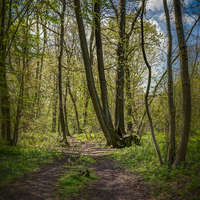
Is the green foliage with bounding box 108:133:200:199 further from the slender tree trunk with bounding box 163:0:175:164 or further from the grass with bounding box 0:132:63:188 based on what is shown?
the grass with bounding box 0:132:63:188

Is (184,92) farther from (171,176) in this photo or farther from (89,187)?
(89,187)

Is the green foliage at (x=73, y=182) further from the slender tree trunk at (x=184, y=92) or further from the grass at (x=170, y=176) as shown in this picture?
the slender tree trunk at (x=184, y=92)

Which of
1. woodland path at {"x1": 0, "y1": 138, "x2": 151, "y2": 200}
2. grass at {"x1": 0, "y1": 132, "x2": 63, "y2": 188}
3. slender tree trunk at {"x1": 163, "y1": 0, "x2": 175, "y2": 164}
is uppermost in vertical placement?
slender tree trunk at {"x1": 163, "y1": 0, "x2": 175, "y2": 164}

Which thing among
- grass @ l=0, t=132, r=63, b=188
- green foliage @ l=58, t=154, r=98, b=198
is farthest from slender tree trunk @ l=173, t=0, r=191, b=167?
grass @ l=0, t=132, r=63, b=188

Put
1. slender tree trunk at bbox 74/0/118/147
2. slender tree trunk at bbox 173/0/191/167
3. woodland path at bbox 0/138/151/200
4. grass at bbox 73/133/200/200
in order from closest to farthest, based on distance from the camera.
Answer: grass at bbox 73/133/200/200 → woodland path at bbox 0/138/151/200 → slender tree trunk at bbox 173/0/191/167 → slender tree trunk at bbox 74/0/118/147

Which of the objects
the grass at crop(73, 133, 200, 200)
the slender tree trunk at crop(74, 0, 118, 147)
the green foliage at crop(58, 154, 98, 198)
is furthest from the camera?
the slender tree trunk at crop(74, 0, 118, 147)

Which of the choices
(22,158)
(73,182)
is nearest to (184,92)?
(73,182)

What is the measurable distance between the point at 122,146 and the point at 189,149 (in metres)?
3.29

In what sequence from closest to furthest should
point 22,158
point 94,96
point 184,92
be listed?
1. point 184,92
2. point 22,158
3. point 94,96

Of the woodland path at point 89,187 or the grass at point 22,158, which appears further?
the grass at point 22,158

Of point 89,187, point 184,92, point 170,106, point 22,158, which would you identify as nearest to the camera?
point 184,92

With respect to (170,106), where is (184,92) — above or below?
above

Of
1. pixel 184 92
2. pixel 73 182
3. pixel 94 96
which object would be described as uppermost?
pixel 94 96

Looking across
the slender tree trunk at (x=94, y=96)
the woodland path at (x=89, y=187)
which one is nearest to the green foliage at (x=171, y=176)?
the woodland path at (x=89, y=187)
